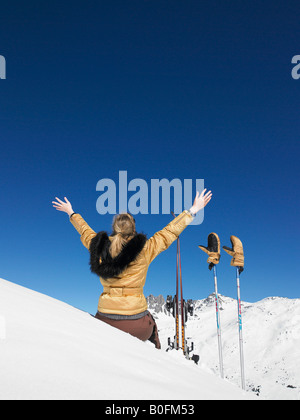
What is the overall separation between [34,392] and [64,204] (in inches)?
146

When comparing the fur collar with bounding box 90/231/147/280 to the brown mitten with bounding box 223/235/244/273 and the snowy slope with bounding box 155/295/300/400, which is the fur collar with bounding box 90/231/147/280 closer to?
the brown mitten with bounding box 223/235/244/273

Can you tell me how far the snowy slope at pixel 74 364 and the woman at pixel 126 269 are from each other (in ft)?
2.13

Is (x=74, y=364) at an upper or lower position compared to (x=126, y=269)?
lower

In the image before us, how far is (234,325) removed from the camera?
42.0 m

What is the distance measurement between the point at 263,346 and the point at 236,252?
31838mm

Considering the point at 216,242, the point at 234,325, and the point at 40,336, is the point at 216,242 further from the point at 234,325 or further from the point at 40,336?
the point at 234,325

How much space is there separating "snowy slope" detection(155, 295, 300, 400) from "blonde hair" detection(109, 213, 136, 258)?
22035 mm

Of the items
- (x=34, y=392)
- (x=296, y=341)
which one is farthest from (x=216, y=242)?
(x=296, y=341)

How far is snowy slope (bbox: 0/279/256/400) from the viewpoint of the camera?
4.86ft

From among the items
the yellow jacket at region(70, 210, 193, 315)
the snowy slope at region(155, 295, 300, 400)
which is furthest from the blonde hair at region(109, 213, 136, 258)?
the snowy slope at region(155, 295, 300, 400)

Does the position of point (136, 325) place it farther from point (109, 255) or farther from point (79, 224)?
point (79, 224)

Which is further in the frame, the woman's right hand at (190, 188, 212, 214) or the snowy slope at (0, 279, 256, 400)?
the woman's right hand at (190, 188, 212, 214)

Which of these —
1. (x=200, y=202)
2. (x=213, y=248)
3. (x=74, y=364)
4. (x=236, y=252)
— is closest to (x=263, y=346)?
(x=236, y=252)

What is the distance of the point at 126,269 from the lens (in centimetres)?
357
